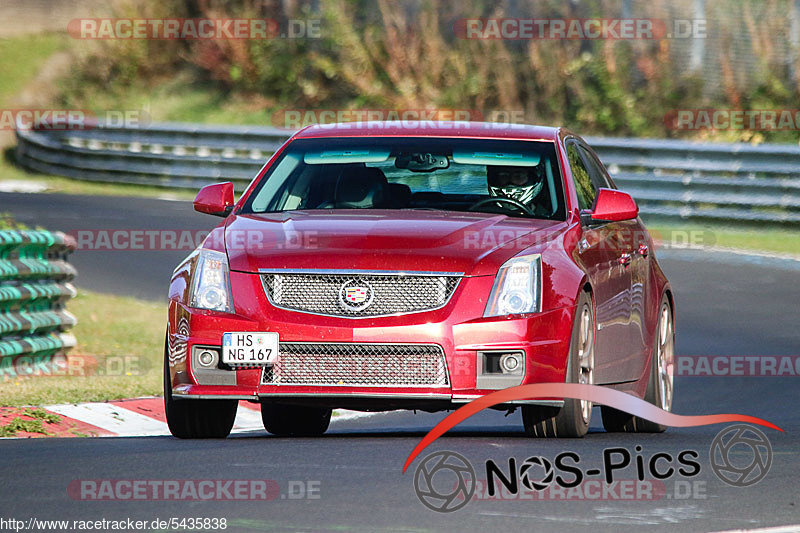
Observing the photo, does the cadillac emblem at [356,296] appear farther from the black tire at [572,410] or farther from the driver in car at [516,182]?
the driver in car at [516,182]

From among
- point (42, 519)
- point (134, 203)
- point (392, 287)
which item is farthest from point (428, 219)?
point (134, 203)

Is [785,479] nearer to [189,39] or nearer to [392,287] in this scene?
[392,287]

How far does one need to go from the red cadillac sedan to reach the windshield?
0.4 inches

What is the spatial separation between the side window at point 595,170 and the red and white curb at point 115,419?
2555 mm

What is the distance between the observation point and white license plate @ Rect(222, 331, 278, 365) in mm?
8523

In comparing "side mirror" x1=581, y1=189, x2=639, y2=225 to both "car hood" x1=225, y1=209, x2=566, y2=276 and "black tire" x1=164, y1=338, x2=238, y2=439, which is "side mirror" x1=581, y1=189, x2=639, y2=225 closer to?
"car hood" x1=225, y1=209, x2=566, y2=276

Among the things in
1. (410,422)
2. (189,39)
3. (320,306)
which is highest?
(189,39)

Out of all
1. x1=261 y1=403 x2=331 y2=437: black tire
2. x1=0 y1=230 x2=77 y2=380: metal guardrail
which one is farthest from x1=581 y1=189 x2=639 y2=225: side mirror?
x1=0 y1=230 x2=77 y2=380: metal guardrail

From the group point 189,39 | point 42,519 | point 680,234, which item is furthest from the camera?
point 189,39

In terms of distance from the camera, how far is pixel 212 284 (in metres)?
8.79

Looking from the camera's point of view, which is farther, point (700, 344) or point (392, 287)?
point (700, 344)

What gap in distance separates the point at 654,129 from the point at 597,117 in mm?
947

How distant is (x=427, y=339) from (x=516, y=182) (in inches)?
66.6

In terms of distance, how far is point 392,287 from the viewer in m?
8.48
